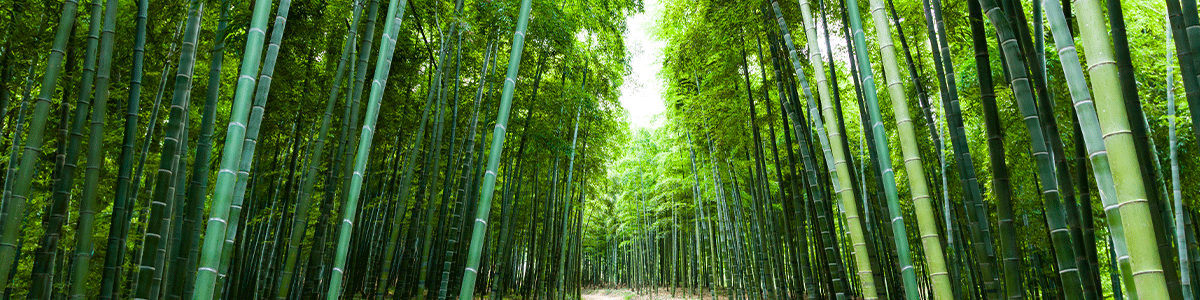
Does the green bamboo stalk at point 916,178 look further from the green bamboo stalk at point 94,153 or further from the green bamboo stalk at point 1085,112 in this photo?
the green bamboo stalk at point 94,153

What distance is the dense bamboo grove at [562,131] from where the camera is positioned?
1534 millimetres

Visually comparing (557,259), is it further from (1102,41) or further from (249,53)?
(1102,41)

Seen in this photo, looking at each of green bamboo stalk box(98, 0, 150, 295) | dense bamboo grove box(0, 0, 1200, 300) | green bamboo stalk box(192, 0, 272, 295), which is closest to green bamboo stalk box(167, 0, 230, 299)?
dense bamboo grove box(0, 0, 1200, 300)

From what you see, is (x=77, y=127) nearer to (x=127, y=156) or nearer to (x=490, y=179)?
(x=127, y=156)

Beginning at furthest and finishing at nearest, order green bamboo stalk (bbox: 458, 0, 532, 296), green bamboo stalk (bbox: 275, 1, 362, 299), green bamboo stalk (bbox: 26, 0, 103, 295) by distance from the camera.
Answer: green bamboo stalk (bbox: 275, 1, 362, 299)
green bamboo stalk (bbox: 26, 0, 103, 295)
green bamboo stalk (bbox: 458, 0, 532, 296)

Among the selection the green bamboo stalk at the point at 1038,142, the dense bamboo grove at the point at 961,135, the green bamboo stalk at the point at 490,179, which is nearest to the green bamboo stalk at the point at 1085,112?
the dense bamboo grove at the point at 961,135

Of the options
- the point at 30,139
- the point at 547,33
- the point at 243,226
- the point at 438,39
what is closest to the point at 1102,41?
the point at 30,139

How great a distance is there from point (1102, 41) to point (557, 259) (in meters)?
7.05

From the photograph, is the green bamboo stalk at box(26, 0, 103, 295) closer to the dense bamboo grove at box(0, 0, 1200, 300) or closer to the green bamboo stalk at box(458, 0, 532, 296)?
the dense bamboo grove at box(0, 0, 1200, 300)

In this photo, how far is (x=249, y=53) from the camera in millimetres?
1604

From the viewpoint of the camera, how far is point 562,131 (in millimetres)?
6152

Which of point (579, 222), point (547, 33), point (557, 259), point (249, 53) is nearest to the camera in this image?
point (249, 53)

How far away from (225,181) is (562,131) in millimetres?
4665

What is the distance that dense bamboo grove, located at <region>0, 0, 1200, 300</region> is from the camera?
1.53 metres
